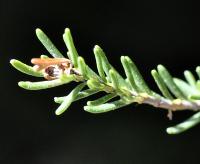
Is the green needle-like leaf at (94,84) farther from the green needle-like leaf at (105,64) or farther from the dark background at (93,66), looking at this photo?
the dark background at (93,66)

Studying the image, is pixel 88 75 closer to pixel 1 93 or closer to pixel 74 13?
pixel 74 13

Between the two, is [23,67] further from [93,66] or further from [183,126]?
[93,66]

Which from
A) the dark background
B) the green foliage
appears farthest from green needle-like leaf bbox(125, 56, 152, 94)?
the dark background

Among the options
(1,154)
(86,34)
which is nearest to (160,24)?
(86,34)

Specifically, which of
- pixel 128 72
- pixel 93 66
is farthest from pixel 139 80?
pixel 93 66

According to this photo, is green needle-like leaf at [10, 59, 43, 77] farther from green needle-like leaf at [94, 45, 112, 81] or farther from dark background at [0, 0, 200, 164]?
dark background at [0, 0, 200, 164]

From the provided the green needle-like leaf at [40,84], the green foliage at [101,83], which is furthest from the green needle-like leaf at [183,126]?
the green needle-like leaf at [40,84]
